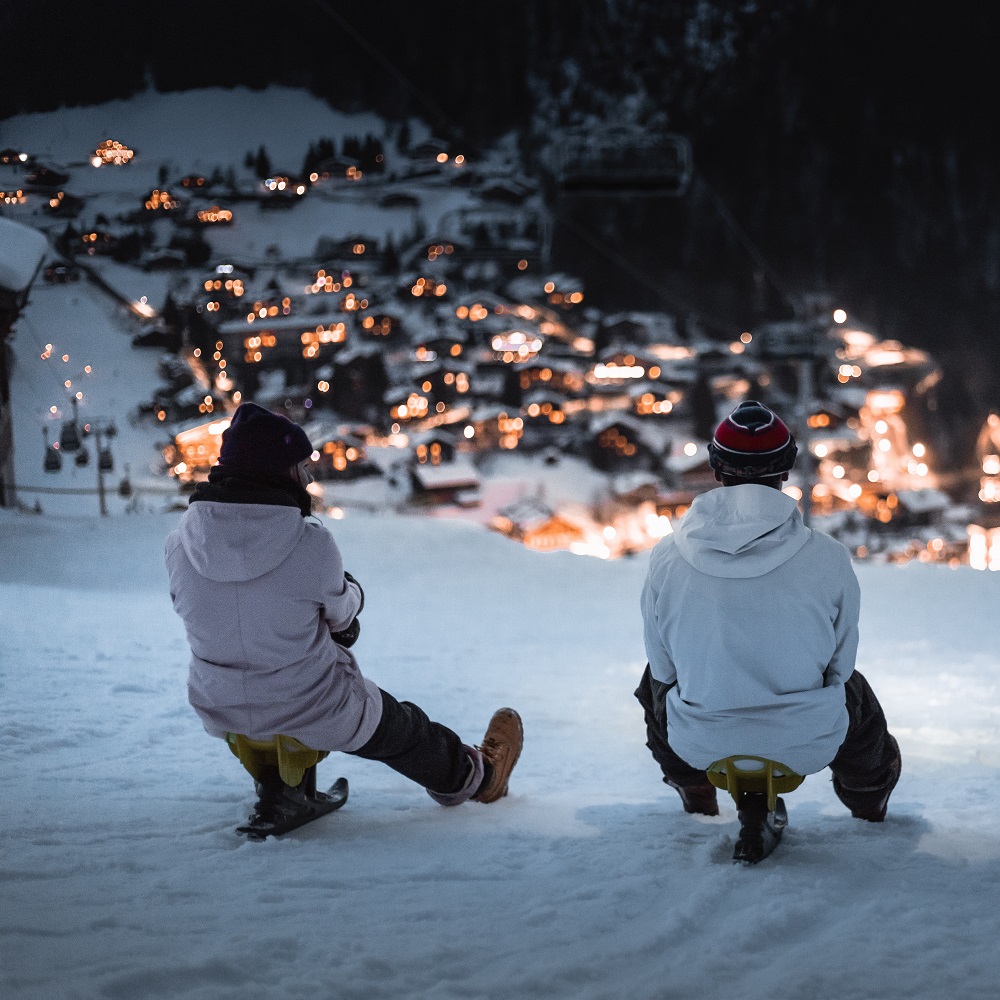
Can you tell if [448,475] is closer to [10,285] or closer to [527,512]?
[527,512]

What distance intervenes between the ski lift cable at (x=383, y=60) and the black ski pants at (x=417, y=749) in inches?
223

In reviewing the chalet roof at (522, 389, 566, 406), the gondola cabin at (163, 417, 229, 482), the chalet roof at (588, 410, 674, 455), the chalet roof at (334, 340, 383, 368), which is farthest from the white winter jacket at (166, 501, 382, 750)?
the chalet roof at (588, 410, 674, 455)

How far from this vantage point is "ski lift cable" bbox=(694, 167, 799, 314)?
1180cm

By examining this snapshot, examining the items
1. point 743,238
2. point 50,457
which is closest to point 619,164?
point 50,457

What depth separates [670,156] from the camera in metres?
6.20

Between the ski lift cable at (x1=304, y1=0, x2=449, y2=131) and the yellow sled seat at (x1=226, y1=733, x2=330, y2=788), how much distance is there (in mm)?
5704

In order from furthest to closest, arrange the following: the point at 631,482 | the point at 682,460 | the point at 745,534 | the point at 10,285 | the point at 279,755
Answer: the point at 682,460, the point at 631,482, the point at 10,285, the point at 279,755, the point at 745,534

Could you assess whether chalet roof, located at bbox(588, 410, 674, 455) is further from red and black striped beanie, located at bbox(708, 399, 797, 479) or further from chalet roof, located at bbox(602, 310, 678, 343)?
red and black striped beanie, located at bbox(708, 399, 797, 479)

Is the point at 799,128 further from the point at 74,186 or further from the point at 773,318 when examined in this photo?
the point at 74,186

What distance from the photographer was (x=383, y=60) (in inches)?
257

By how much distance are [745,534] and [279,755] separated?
2.81ft

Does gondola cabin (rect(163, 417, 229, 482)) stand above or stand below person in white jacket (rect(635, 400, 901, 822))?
above

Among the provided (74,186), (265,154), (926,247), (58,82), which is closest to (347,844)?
(58,82)

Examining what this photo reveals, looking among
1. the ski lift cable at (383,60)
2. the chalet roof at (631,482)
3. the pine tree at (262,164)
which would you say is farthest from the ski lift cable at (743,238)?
the pine tree at (262,164)
